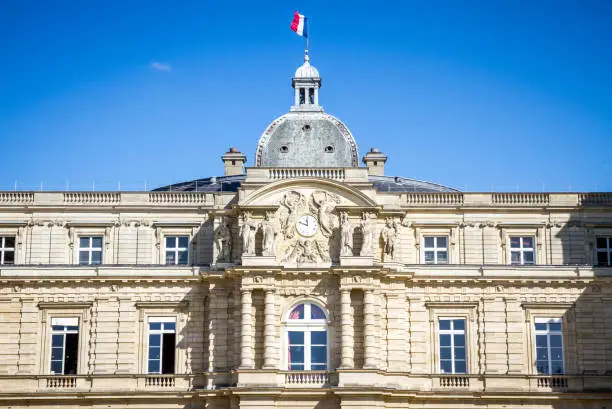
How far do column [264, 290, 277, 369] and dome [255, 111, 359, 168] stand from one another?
9.08m

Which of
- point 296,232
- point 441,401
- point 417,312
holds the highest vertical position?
point 296,232

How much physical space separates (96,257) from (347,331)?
13283 mm

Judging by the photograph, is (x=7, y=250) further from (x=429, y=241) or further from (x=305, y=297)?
(x=429, y=241)

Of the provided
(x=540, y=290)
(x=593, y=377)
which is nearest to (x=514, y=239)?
(x=540, y=290)

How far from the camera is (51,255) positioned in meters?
58.5

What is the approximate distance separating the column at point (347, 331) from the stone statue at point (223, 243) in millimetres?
5840

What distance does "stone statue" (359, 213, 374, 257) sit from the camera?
55.4 meters

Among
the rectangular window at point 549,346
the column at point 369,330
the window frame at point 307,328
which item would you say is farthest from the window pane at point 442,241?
the window frame at point 307,328

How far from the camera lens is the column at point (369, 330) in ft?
178

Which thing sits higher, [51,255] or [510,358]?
[51,255]

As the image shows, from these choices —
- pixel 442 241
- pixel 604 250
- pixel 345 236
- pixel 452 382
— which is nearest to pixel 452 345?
pixel 452 382

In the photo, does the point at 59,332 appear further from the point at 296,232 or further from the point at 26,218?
the point at 296,232

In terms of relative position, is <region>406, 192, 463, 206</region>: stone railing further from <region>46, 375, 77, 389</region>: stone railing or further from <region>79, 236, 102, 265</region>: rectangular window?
<region>46, 375, 77, 389</region>: stone railing

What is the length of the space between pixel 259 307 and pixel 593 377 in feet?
52.5
